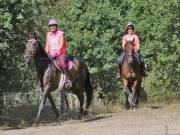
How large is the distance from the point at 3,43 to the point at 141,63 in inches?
244

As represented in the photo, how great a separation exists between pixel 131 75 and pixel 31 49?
5766 millimetres

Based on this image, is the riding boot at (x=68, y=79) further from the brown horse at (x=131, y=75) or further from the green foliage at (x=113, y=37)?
the brown horse at (x=131, y=75)

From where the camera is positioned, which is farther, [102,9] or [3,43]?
[102,9]

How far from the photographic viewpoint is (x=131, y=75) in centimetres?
2158

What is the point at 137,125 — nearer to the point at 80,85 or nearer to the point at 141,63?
the point at 80,85

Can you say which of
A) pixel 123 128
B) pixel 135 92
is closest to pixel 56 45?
pixel 123 128

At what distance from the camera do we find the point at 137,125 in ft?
49.1

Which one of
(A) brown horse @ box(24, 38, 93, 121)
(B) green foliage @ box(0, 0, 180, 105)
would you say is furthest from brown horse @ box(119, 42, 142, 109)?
(B) green foliage @ box(0, 0, 180, 105)

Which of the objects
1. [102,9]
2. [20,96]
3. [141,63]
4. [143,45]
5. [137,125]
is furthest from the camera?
[102,9]

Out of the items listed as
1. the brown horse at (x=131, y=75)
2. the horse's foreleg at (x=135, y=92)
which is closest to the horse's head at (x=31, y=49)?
the brown horse at (x=131, y=75)

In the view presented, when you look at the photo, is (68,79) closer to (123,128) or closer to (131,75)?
(131,75)

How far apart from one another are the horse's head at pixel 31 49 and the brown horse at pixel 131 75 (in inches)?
181

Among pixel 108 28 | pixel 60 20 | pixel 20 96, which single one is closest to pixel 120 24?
pixel 108 28

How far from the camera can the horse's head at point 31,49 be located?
16672 millimetres
